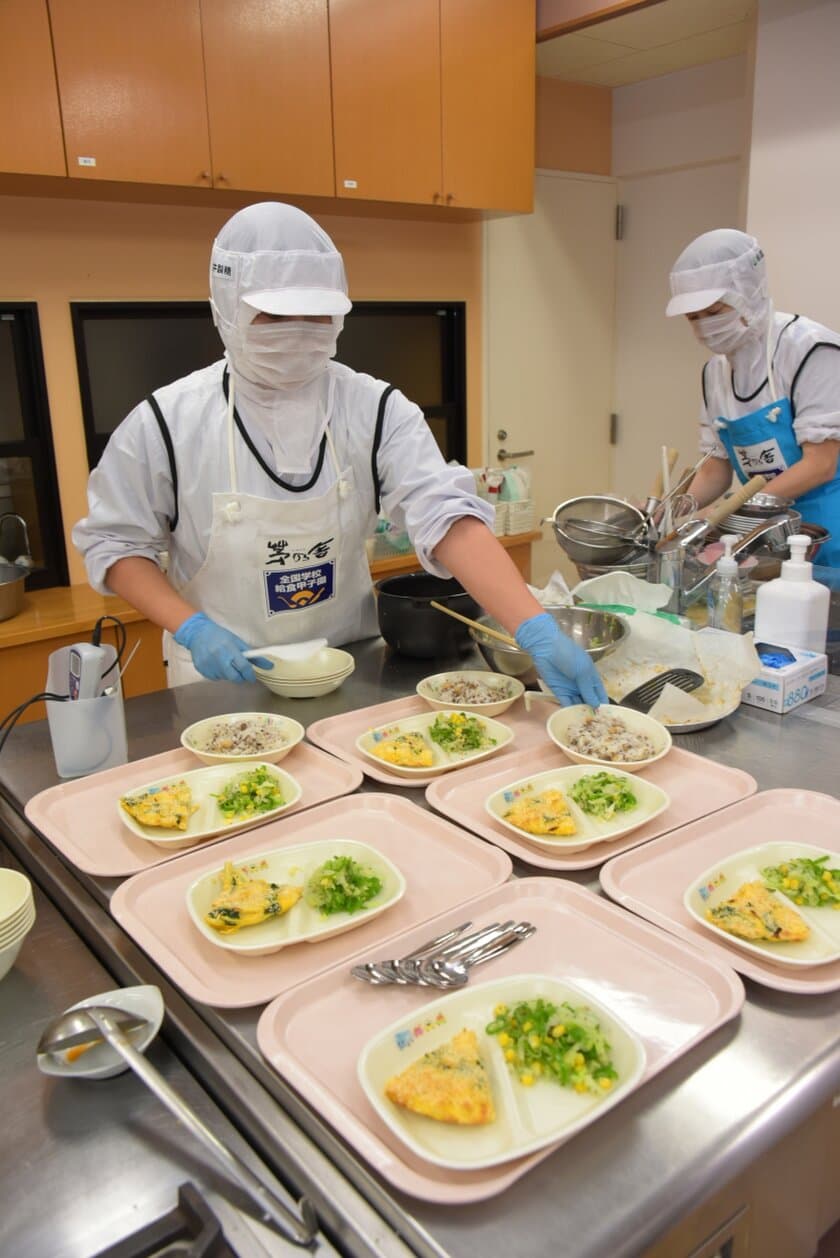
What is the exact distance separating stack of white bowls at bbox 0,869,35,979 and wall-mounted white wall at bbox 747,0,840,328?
372 cm

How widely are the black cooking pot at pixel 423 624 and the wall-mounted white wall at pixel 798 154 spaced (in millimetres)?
2657

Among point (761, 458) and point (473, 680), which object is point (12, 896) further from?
point (761, 458)

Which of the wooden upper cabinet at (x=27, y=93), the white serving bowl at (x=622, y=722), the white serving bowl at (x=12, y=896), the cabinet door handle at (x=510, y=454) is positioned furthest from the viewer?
the cabinet door handle at (x=510, y=454)

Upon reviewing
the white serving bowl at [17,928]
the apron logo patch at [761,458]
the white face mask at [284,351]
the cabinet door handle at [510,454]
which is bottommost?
the white serving bowl at [17,928]

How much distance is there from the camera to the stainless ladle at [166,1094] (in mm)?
781

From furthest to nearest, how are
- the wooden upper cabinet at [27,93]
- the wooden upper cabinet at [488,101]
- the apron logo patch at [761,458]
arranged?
the wooden upper cabinet at [488,101] < the apron logo patch at [761,458] < the wooden upper cabinet at [27,93]

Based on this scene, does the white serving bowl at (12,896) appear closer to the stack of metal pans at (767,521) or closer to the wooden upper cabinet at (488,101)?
the stack of metal pans at (767,521)

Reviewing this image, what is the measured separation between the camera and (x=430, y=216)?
4.28 m

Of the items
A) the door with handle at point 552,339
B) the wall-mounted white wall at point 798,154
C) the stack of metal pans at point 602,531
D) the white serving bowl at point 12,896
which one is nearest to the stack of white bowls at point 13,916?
the white serving bowl at point 12,896

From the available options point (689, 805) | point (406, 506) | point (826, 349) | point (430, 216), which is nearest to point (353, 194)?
point (430, 216)

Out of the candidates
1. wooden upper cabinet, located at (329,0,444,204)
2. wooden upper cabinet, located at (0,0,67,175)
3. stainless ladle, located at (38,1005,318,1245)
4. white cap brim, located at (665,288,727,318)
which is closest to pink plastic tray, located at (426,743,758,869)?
stainless ladle, located at (38,1005,318,1245)

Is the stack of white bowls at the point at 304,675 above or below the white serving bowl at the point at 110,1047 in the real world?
above

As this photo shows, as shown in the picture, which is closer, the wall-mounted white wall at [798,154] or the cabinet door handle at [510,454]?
the wall-mounted white wall at [798,154]

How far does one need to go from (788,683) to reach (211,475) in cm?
120
